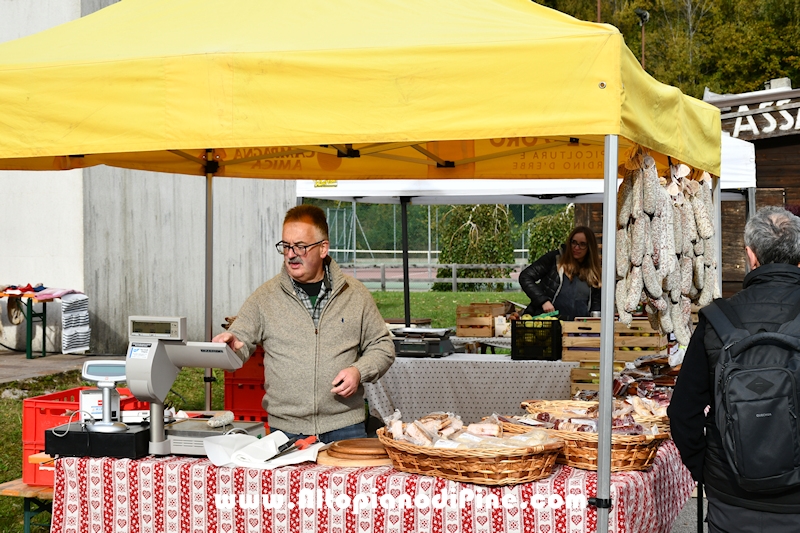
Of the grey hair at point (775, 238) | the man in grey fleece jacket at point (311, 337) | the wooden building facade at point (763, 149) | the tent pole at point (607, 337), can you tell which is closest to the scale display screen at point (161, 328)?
the man in grey fleece jacket at point (311, 337)

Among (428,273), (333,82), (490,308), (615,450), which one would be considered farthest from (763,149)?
(428,273)

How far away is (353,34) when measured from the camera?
336 cm

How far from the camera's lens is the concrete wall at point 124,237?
12461 mm

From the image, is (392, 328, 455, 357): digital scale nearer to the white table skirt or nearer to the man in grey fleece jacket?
the white table skirt

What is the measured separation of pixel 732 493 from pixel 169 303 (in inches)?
417

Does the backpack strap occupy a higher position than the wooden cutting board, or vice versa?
the backpack strap

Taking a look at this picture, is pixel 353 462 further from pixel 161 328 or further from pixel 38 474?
pixel 38 474

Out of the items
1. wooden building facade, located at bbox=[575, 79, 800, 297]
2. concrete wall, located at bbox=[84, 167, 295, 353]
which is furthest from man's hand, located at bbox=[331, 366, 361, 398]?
wooden building facade, located at bbox=[575, 79, 800, 297]

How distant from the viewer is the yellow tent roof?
10.1 feet

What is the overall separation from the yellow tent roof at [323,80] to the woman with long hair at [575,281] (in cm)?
313

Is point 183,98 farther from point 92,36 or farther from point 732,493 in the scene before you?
point 732,493

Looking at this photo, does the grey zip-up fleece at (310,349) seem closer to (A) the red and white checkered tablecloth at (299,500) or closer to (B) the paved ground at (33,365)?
(A) the red and white checkered tablecloth at (299,500)

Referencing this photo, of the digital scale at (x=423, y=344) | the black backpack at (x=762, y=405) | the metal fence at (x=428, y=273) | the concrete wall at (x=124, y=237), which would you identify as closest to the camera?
the black backpack at (x=762, y=405)

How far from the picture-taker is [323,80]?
128 inches
